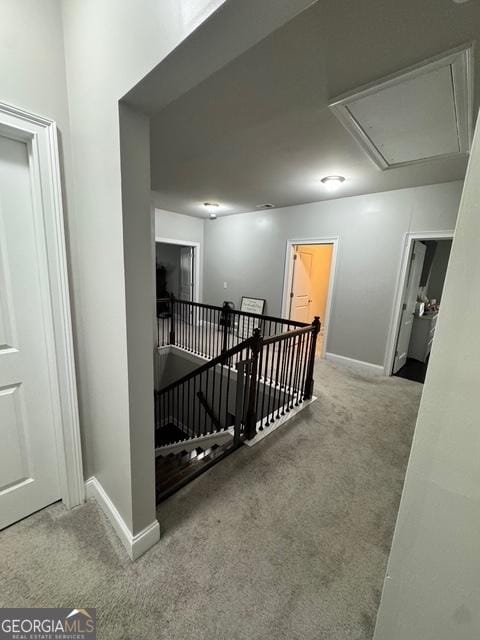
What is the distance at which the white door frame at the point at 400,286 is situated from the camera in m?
3.19

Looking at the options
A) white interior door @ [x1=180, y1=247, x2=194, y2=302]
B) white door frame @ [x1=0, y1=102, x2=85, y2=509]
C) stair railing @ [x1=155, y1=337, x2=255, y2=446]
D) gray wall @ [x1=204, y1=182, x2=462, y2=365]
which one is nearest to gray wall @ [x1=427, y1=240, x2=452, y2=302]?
gray wall @ [x1=204, y1=182, x2=462, y2=365]

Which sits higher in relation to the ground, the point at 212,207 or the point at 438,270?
the point at 212,207

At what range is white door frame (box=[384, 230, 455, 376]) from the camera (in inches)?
126

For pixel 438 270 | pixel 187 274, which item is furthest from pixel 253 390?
pixel 438 270

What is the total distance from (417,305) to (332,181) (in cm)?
254

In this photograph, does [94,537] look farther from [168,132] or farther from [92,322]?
[168,132]

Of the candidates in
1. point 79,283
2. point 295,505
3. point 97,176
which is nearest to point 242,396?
point 295,505

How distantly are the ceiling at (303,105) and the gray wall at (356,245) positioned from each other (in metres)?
0.26

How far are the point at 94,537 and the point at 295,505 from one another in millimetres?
1172

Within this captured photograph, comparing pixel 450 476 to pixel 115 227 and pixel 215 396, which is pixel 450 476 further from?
pixel 215 396

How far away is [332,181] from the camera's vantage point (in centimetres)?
305

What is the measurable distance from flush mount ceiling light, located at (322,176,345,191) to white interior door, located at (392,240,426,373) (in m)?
1.30

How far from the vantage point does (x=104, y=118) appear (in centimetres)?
103

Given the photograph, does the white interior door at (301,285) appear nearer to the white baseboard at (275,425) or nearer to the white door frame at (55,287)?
the white baseboard at (275,425)
